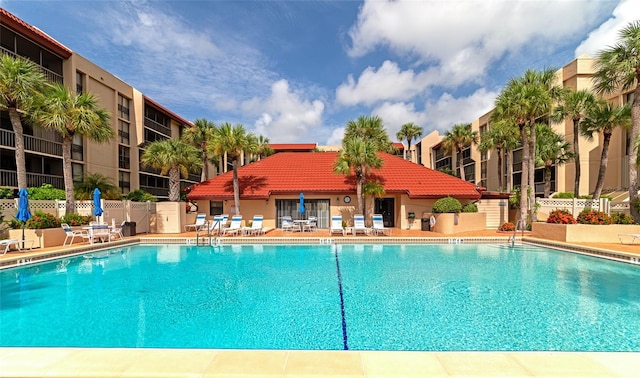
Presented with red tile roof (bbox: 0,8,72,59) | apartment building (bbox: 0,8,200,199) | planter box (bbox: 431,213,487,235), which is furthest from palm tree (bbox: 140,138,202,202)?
planter box (bbox: 431,213,487,235)

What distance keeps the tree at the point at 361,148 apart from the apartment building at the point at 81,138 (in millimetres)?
19787

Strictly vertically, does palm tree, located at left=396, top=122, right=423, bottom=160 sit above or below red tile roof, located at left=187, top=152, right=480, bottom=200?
above

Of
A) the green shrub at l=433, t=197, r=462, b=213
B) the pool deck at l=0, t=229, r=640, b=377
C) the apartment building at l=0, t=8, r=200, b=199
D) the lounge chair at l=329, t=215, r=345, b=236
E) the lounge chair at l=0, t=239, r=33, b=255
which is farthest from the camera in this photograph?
the apartment building at l=0, t=8, r=200, b=199

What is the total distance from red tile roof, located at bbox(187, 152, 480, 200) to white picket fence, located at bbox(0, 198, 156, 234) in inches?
123

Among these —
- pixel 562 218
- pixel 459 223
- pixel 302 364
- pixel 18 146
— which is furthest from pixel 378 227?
pixel 18 146

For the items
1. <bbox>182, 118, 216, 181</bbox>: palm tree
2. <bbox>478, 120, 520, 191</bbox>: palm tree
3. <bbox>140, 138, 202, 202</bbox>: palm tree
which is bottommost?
<bbox>140, 138, 202, 202</bbox>: palm tree

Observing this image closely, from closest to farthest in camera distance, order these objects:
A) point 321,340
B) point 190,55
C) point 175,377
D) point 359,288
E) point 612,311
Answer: point 175,377
point 321,340
point 612,311
point 359,288
point 190,55

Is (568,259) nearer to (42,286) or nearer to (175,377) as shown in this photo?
(175,377)

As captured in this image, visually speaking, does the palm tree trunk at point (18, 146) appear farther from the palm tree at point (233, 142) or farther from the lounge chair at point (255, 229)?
the lounge chair at point (255, 229)

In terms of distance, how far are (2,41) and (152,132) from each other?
50.7ft

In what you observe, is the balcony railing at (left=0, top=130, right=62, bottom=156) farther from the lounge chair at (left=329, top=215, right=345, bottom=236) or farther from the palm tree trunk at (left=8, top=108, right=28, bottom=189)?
the lounge chair at (left=329, top=215, right=345, bottom=236)

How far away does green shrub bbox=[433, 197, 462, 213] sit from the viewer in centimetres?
1811

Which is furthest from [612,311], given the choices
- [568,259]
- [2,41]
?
[2,41]

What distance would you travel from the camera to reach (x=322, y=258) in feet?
40.5
